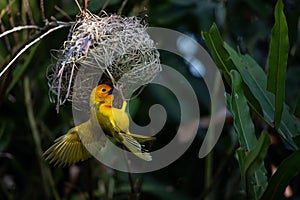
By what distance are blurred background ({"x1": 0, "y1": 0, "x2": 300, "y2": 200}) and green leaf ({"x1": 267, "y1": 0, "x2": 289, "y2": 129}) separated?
43 cm

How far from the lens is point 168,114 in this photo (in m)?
1.57

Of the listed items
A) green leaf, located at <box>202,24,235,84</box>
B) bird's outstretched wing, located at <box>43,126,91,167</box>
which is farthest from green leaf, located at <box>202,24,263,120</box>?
bird's outstretched wing, located at <box>43,126,91,167</box>

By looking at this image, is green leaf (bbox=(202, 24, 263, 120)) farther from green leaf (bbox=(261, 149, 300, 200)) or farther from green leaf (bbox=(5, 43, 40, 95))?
green leaf (bbox=(5, 43, 40, 95))

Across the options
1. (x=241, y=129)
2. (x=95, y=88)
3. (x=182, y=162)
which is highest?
(x=95, y=88)

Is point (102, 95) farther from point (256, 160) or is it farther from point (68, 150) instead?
point (256, 160)

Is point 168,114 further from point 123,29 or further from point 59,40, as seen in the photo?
point 123,29

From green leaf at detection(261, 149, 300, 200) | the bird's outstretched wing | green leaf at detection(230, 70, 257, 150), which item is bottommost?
green leaf at detection(261, 149, 300, 200)

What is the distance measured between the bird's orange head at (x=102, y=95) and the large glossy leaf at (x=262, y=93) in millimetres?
231

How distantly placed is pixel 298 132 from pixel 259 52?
0.81 m

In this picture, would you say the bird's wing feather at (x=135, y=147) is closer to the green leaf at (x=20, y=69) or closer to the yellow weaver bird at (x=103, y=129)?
the yellow weaver bird at (x=103, y=129)

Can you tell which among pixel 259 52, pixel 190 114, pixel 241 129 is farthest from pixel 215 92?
pixel 259 52

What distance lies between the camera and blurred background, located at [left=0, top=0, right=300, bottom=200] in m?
1.35

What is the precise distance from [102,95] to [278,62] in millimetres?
264

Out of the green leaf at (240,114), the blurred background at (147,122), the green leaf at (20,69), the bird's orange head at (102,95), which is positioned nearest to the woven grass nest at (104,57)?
the bird's orange head at (102,95)
